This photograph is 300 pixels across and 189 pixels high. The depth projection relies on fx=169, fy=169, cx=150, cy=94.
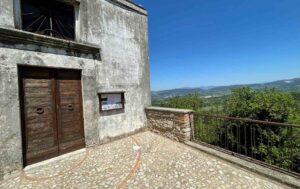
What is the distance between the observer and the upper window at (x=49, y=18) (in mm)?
3971

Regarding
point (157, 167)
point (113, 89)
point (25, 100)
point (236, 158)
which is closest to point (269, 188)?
point (236, 158)

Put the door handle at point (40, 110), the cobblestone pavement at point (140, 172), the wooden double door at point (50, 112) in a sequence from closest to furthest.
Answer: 1. the cobblestone pavement at point (140, 172)
2. the wooden double door at point (50, 112)
3. the door handle at point (40, 110)

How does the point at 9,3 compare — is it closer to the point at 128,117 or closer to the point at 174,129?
the point at 128,117

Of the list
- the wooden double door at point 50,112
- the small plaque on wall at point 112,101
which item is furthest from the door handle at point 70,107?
the small plaque on wall at point 112,101

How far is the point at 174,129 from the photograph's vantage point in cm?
533

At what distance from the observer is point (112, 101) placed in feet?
17.8

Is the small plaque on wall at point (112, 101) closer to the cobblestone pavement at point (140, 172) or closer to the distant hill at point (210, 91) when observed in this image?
the cobblestone pavement at point (140, 172)

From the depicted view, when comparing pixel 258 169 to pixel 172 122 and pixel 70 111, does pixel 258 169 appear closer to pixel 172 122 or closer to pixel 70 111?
pixel 172 122

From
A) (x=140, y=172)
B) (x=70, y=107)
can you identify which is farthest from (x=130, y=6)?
(x=140, y=172)

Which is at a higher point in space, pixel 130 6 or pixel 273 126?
pixel 130 6

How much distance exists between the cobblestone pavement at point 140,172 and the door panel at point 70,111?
0.41m

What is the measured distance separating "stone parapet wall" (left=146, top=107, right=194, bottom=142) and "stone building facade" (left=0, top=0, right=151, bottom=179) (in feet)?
1.71

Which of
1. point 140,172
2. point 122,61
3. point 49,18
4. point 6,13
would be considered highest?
point 49,18

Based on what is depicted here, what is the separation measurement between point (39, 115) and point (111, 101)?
2.00 m
